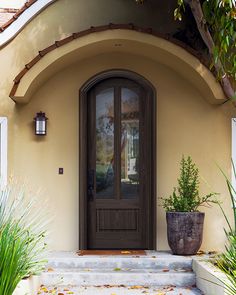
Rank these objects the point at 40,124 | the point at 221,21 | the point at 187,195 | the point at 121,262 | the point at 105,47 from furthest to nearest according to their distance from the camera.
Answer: the point at 40,124
the point at 105,47
the point at 187,195
the point at 121,262
the point at 221,21

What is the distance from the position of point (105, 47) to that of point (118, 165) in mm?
2006

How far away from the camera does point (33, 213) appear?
8484 millimetres

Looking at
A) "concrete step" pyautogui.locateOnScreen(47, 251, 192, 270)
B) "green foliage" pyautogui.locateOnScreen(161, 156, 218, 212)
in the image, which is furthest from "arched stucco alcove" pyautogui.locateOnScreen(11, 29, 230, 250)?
"concrete step" pyautogui.locateOnScreen(47, 251, 192, 270)

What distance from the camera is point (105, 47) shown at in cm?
840

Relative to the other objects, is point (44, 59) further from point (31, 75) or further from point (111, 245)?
point (111, 245)

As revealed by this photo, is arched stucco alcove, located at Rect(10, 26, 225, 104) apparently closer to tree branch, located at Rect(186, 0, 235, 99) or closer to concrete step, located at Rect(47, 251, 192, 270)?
tree branch, located at Rect(186, 0, 235, 99)

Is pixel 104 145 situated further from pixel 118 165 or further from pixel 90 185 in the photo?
Answer: pixel 90 185

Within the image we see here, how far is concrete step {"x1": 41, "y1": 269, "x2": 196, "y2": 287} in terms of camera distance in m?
7.54

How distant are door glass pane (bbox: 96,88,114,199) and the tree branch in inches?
78.2

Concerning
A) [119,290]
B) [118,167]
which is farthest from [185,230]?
[118,167]

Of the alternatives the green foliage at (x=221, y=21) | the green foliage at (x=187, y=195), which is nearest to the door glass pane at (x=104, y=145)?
the green foliage at (x=187, y=195)

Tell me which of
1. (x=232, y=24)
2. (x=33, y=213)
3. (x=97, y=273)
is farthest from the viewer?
(x=33, y=213)

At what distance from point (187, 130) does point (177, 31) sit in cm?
167

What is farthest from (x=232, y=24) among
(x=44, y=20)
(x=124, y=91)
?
(x=44, y=20)
